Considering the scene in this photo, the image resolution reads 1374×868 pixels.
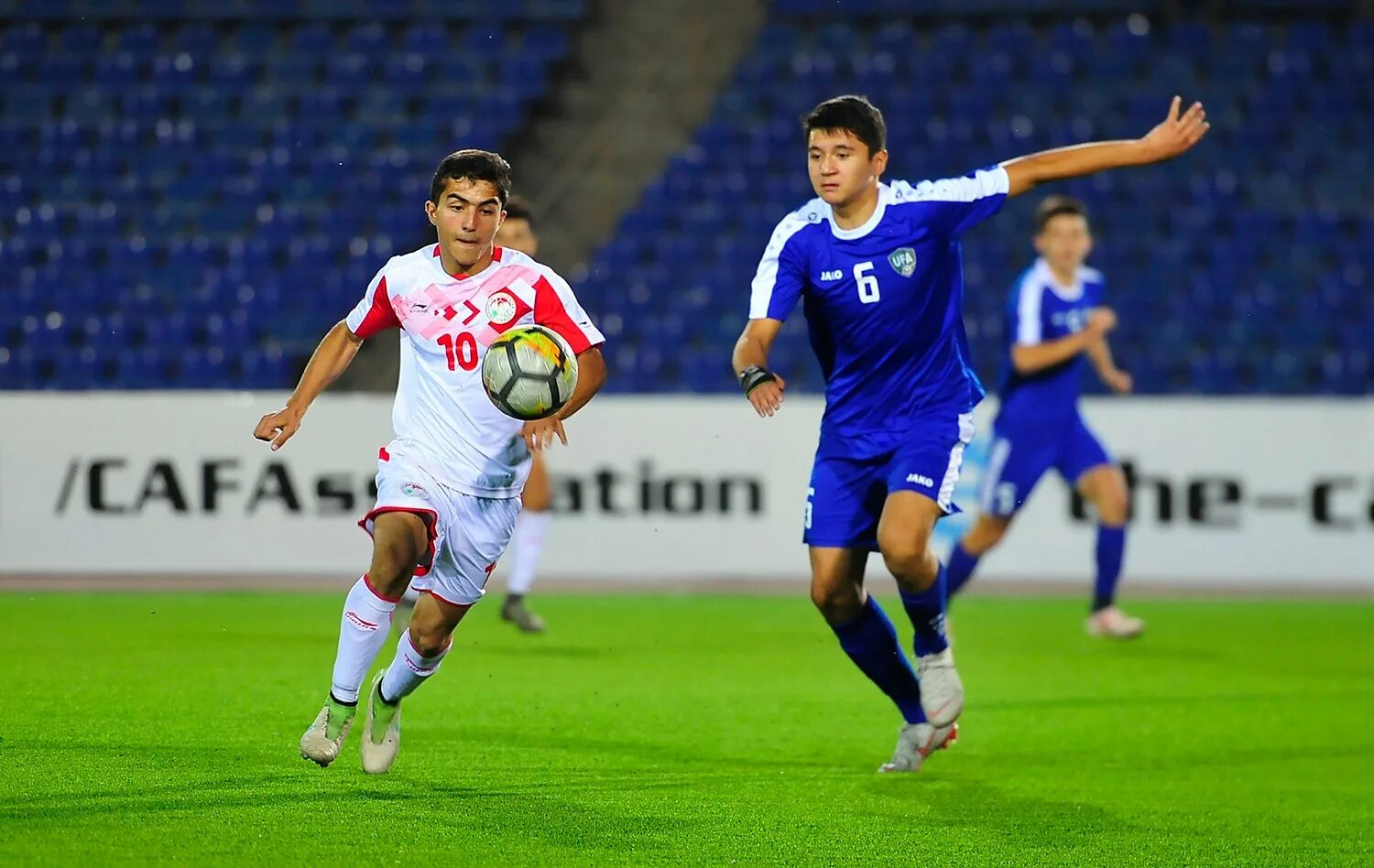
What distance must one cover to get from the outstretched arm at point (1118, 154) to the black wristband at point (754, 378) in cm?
104

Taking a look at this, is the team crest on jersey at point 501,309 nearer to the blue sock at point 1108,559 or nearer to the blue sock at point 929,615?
the blue sock at point 929,615

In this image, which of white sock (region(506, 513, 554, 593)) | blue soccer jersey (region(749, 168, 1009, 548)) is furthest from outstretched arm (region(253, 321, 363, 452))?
white sock (region(506, 513, 554, 593))

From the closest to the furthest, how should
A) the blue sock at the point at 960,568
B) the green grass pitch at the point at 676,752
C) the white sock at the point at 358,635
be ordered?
the green grass pitch at the point at 676,752 → the white sock at the point at 358,635 → the blue sock at the point at 960,568

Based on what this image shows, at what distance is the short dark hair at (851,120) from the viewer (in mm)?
5754

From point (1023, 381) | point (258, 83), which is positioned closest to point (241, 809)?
point (1023, 381)

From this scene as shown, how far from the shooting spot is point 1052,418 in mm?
9695

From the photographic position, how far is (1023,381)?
9750 mm

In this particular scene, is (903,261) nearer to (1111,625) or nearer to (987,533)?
(987,533)

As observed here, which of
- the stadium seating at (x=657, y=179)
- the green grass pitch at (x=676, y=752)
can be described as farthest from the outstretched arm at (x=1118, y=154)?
the stadium seating at (x=657, y=179)

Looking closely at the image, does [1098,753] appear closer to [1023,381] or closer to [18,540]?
[1023,381]

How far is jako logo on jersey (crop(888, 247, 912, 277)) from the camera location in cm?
586

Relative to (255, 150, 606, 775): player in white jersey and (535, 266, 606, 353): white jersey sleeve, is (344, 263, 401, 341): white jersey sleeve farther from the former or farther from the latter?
(535, 266, 606, 353): white jersey sleeve

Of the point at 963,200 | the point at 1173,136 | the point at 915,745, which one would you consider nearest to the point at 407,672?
the point at 915,745

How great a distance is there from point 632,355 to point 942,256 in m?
8.65
